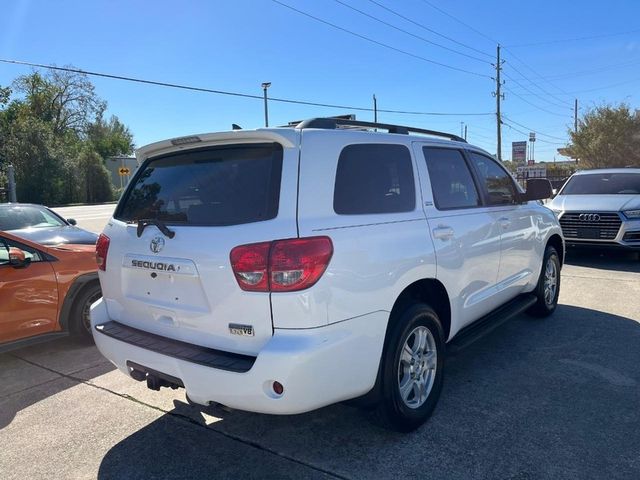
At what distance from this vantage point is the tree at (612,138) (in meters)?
41.3

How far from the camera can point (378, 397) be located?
304cm

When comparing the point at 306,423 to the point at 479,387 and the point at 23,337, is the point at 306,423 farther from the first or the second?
the point at 23,337

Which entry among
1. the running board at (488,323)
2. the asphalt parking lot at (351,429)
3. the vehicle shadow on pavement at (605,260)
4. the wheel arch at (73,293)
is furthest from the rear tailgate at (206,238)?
the vehicle shadow on pavement at (605,260)

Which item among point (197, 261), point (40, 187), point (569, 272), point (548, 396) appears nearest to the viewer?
point (197, 261)

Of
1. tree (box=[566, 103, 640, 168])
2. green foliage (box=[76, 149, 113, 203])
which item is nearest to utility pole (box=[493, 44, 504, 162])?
tree (box=[566, 103, 640, 168])

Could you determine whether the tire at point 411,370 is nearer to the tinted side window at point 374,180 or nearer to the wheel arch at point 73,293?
the tinted side window at point 374,180

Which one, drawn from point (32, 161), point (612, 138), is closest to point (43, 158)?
point (32, 161)

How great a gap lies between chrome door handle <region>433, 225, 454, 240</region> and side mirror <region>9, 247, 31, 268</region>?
3776 mm

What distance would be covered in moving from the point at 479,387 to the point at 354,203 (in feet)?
6.55

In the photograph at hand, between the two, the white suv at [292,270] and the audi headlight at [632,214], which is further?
the audi headlight at [632,214]

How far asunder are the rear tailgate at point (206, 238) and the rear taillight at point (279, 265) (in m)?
0.04

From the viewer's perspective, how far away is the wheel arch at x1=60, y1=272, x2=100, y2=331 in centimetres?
507

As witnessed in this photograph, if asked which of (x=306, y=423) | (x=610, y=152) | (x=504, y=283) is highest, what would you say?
(x=610, y=152)

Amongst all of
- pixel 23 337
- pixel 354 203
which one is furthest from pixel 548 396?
pixel 23 337
